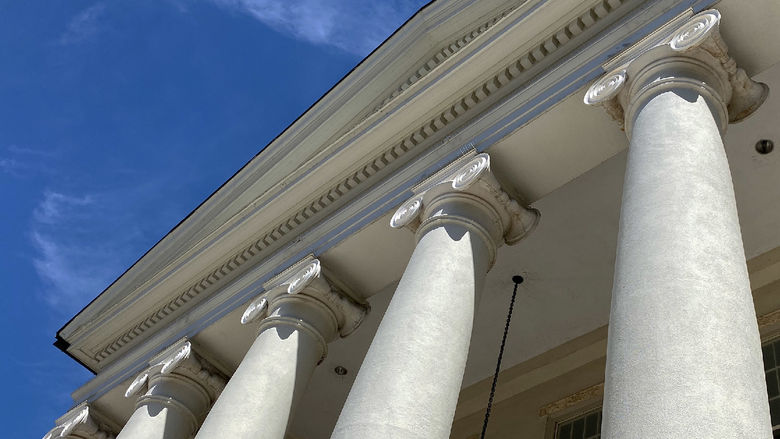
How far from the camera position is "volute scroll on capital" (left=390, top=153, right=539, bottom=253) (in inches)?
570

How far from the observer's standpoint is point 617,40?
1412 cm

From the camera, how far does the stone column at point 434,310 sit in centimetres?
1071

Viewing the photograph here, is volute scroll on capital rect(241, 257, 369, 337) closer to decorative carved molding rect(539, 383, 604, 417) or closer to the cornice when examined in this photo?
the cornice

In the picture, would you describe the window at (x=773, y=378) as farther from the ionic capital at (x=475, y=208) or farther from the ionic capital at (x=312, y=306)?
the ionic capital at (x=312, y=306)

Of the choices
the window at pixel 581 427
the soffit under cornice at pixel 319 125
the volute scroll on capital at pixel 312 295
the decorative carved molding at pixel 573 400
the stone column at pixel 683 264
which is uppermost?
the soffit under cornice at pixel 319 125

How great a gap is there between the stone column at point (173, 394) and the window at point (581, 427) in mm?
8024

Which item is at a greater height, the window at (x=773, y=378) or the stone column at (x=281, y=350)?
the window at (x=773, y=378)

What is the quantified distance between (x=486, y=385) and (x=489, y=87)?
30.3 feet

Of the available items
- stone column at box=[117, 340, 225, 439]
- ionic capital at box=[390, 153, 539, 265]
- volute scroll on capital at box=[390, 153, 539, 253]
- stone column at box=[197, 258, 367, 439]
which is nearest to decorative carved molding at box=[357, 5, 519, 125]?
stone column at box=[197, 258, 367, 439]

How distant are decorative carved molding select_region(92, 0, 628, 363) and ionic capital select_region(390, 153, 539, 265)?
197 cm

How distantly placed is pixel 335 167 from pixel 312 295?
124 inches

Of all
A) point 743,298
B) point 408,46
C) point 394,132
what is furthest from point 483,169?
point 408,46

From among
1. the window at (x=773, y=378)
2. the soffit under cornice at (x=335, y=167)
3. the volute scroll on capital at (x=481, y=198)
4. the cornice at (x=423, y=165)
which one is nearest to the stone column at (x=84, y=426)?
the cornice at (x=423, y=165)

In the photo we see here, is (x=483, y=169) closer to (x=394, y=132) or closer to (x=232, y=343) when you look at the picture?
(x=394, y=132)
